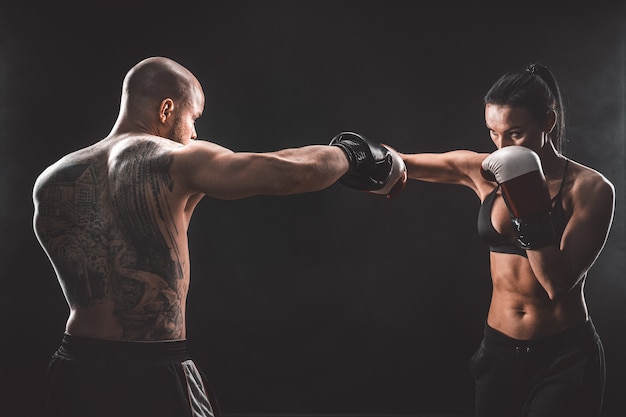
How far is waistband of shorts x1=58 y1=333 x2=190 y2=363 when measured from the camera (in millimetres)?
1695

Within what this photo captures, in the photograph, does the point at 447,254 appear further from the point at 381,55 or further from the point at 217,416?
the point at 217,416

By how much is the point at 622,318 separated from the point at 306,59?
237 centimetres

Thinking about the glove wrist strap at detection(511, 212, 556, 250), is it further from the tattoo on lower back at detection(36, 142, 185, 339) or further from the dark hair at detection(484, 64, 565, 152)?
the tattoo on lower back at detection(36, 142, 185, 339)

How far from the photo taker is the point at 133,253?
170 centimetres

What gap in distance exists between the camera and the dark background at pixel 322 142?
12.2 ft

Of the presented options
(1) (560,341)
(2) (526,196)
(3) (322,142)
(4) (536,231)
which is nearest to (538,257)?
(4) (536,231)

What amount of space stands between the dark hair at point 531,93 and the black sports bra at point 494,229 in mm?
202

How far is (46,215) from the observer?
1782 millimetres

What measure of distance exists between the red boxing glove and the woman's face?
0.13m

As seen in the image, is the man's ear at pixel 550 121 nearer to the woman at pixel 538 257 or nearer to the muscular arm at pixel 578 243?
the woman at pixel 538 257

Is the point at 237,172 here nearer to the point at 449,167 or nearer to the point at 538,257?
the point at 538,257

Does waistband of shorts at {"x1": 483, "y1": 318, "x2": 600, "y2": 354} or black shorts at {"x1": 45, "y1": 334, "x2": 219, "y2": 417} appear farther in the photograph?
waistband of shorts at {"x1": 483, "y1": 318, "x2": 600, "y2": 354}

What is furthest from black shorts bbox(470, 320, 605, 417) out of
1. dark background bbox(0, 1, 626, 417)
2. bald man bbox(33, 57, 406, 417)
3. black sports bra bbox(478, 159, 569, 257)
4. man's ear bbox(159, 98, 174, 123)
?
dark background bbox(0, 1, 626, 417)

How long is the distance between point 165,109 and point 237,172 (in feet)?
1.40
